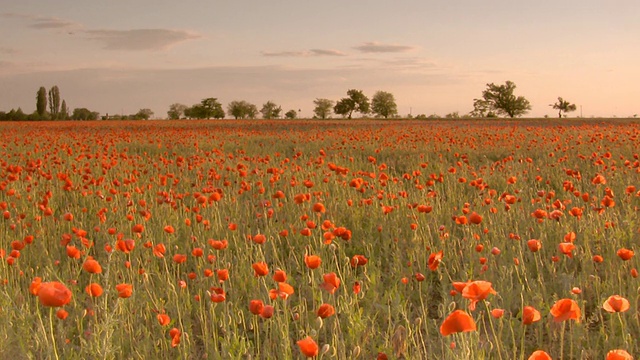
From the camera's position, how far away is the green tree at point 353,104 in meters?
95.1

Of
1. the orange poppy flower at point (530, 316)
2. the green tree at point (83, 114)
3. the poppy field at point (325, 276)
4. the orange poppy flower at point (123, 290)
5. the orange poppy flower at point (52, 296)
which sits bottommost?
the poppy field at point (325, 276)

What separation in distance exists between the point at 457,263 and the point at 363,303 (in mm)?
800

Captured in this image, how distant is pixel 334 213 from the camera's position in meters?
5.78

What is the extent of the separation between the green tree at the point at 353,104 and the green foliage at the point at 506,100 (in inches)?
752

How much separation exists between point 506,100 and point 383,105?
20.6m

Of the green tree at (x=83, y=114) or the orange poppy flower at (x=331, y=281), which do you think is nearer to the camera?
the orange poppy flower at (x=331, y=281)

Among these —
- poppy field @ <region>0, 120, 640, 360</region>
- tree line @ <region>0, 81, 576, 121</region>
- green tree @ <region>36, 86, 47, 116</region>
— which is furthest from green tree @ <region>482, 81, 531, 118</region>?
poppy field @ <region>0, 120, 640, 360</region>

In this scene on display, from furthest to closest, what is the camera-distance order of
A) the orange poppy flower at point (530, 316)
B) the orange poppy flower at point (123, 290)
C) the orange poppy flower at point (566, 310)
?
the orange poppy flower at point (123, 290), the orange poppy flower at point (530, 316), the orange poppy flower at point (566, 310)

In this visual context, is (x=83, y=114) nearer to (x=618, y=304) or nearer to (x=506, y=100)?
(x=506, y=100)

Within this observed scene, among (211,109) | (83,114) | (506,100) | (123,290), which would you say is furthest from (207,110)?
(123,290)

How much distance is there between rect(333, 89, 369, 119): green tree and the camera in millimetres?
95062

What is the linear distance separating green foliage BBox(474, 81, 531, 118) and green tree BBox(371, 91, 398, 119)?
16198 millimetres

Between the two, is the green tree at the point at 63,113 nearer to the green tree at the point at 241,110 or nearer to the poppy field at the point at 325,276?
the green tree at the point at 241,110

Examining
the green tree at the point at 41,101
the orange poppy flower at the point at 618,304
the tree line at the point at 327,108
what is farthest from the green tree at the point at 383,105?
the orange poppy flower at the point at 618,304
